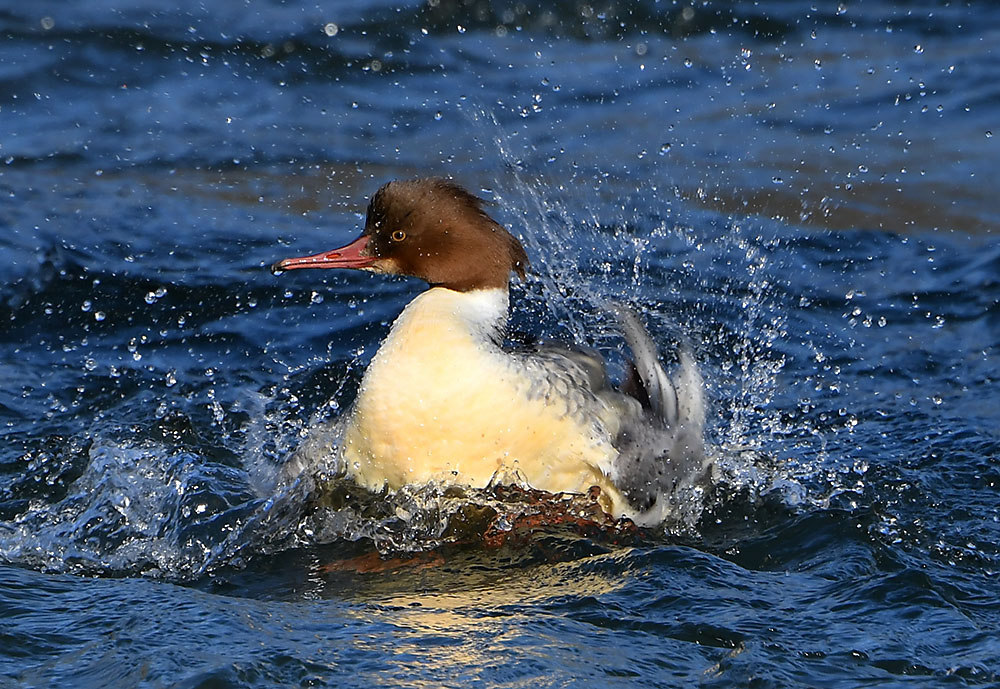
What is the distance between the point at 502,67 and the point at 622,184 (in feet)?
5.96

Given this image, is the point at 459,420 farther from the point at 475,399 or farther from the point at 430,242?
the point at 430,242

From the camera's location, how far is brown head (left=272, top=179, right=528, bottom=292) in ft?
16.3

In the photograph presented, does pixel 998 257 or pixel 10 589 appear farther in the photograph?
pixel 998 257

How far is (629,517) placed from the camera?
4.92m

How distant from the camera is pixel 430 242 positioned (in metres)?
4.98

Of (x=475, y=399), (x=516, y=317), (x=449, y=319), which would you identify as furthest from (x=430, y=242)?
(x=516, y=317)

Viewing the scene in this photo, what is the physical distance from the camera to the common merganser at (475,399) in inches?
183

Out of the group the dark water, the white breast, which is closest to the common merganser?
the white breast

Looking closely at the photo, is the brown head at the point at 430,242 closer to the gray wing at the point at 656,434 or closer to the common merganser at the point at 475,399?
the common merganser at the point at 475,399

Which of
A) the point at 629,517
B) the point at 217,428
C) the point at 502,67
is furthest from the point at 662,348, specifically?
the point at 502,67

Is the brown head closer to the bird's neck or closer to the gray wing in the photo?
the bird's neck

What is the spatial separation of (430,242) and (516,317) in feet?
6.89

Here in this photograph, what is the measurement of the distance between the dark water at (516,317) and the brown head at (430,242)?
845 millimetres

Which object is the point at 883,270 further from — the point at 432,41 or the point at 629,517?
the point at 432,41
